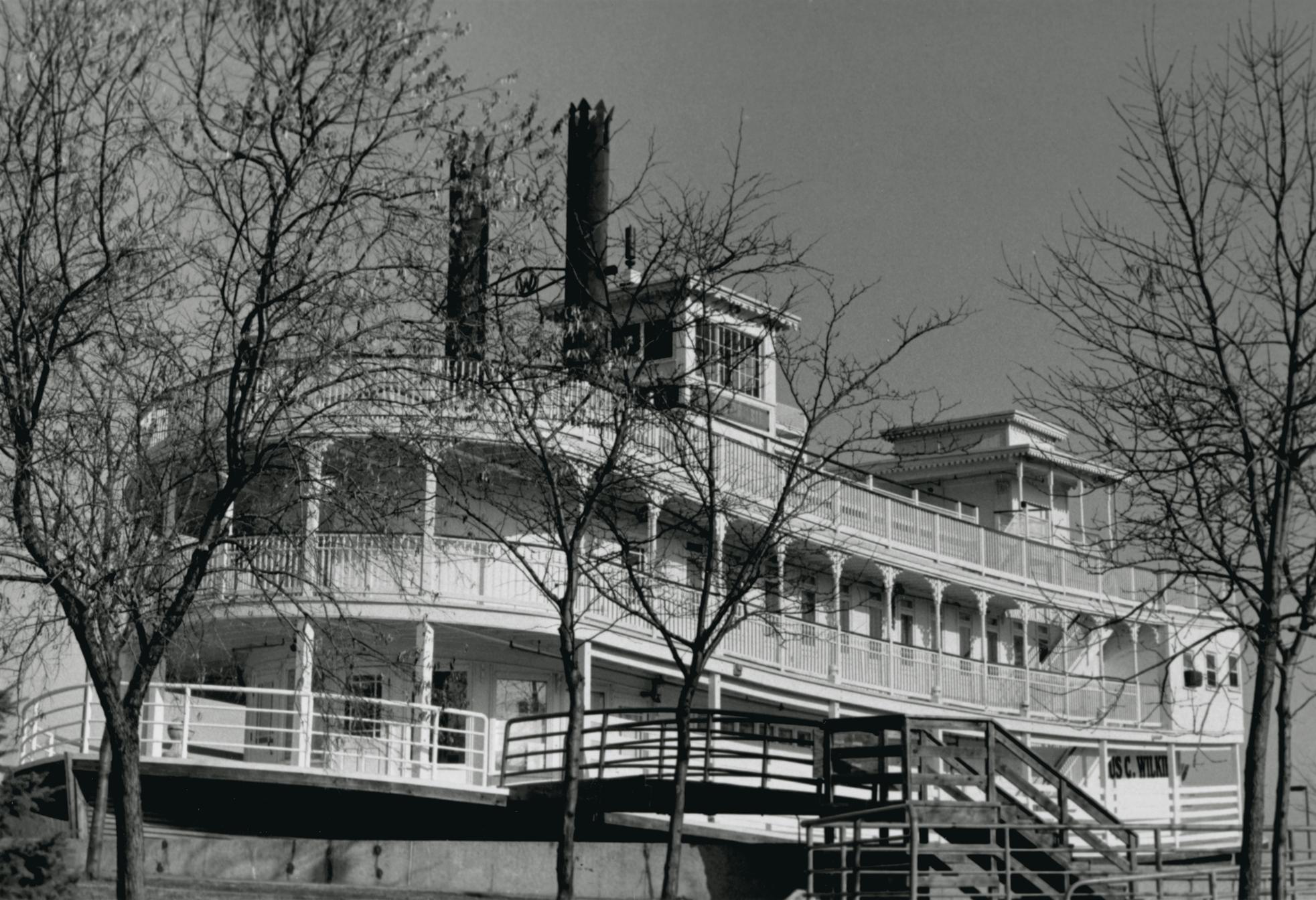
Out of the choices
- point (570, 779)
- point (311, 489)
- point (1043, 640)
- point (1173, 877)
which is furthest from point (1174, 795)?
point (311, 489)

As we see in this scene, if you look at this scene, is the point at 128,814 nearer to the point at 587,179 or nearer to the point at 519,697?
the point at 519,697

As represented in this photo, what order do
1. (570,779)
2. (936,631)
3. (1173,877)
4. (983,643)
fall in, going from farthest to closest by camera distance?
(936,631), (983,643), (570,779), (1173,877)

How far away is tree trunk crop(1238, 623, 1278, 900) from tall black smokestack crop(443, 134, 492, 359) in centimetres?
670

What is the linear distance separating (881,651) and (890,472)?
13393mm

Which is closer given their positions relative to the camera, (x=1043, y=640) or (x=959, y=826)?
(x=959, y=826)

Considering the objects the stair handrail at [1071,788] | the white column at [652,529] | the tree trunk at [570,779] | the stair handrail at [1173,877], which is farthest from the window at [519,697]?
the stair handrail at [1173,877]

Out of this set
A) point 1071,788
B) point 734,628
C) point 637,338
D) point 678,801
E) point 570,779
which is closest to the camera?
point 570,779

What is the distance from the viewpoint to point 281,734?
1075 inches

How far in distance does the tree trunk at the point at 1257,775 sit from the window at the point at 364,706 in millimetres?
7052

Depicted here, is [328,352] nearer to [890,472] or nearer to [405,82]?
[405,82]

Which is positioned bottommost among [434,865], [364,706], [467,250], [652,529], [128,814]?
[434,865]

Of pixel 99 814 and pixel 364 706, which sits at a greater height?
pixel 364 706

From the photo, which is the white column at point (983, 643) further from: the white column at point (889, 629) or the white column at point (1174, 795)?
the white column at point (1174, 795)

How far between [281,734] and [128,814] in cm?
1367
